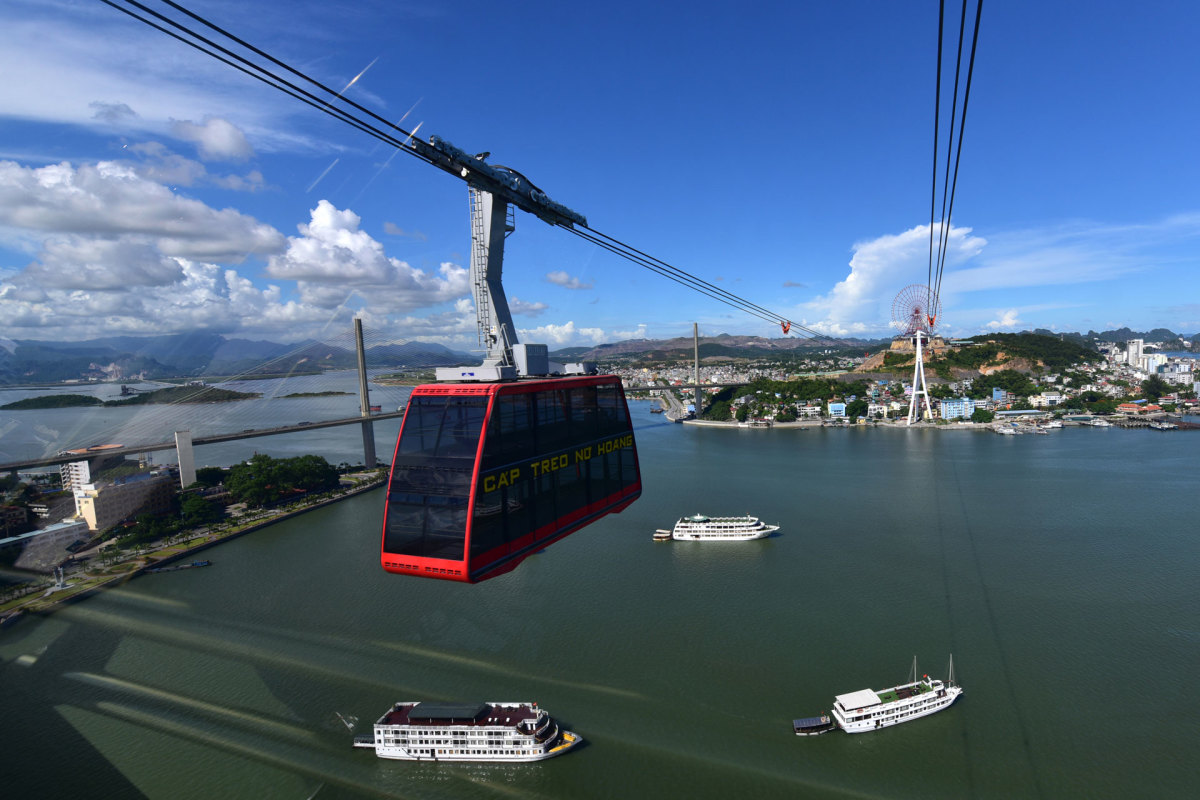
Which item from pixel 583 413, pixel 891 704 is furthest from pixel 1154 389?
pixel 583 413

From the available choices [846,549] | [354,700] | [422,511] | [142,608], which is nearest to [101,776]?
[354,700]

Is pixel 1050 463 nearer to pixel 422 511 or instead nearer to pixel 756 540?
pixel 756 540

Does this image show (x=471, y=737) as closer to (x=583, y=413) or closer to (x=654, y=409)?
(x=583, y=413)

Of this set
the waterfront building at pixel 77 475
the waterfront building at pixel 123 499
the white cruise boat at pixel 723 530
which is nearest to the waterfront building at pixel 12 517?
the waterfront building at pixel 123 499

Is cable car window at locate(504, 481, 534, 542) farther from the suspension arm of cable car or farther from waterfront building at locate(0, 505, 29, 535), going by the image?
waterfront building at locate(0, 505, 29, 535)

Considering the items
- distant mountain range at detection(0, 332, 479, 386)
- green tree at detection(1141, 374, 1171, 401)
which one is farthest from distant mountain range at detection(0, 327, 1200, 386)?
green tree at detection(1141, 374, 1171, 401)

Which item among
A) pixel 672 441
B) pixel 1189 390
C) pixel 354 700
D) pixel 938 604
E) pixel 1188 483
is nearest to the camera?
pixel 354 700
